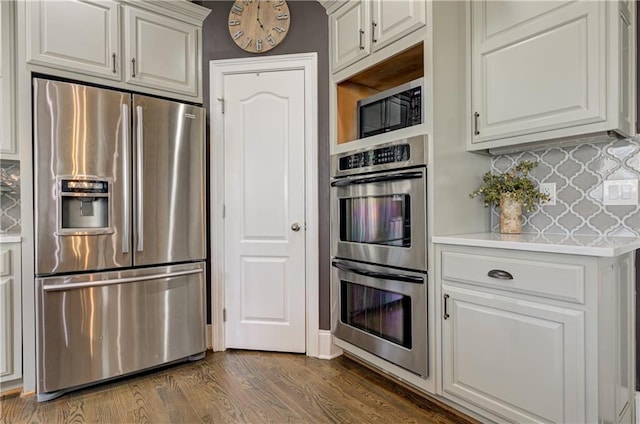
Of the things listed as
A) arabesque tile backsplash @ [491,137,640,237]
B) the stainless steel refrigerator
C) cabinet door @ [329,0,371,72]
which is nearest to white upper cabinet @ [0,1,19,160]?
the stainless steel refrigerator

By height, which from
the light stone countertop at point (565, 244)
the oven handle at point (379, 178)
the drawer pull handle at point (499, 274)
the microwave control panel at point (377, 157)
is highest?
the microwave control panel at point (377, 157)

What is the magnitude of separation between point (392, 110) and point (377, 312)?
1.21 meters

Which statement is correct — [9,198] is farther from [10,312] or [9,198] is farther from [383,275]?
[383,275]

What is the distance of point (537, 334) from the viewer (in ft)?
4.87

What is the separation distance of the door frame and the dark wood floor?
0.35m

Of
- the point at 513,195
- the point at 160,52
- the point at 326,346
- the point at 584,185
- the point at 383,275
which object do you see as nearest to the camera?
the point at 584,185

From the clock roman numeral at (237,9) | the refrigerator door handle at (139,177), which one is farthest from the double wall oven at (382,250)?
the clock roman numeral at (237,9)

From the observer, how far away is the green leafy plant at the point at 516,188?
1.96 meters

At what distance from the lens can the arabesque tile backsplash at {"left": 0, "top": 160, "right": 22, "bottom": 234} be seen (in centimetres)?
250

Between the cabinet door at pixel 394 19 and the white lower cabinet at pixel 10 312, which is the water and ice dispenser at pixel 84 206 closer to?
the white lower cabinet at pixel 10 312

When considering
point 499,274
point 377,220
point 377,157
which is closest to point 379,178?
point 377,157

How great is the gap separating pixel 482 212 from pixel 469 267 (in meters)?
0.59

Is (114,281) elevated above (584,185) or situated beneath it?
situated beneath

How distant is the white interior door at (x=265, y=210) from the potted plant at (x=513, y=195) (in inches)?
50.0
